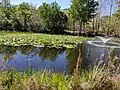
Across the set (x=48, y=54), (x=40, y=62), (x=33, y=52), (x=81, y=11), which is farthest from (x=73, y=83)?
(x=81, y=11)

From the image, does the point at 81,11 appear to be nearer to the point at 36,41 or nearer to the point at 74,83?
the point at 36,41

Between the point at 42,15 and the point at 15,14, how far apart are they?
3.51 m

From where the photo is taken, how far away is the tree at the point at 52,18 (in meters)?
34.8

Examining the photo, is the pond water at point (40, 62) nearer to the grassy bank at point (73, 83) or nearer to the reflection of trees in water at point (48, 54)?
the reflection of trees in water at point (48, 54)

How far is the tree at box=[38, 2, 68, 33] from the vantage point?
34781 millimetres

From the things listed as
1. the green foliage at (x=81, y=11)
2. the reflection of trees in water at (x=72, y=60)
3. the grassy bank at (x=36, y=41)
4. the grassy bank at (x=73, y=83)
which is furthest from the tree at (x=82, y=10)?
the grassy bank at (x=73, y=83)

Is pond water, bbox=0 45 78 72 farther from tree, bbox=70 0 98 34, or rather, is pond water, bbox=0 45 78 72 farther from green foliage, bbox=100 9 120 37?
tree, bbox=70 0 98 34

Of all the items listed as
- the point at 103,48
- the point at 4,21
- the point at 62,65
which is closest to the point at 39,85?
the point at 103,48

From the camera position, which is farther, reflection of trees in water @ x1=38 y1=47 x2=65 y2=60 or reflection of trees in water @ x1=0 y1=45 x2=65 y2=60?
reflection of trees in water @ x1=0 y1=45 x2=65 y2=60

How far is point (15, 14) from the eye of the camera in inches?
1362

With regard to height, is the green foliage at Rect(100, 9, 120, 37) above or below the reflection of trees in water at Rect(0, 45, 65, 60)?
above

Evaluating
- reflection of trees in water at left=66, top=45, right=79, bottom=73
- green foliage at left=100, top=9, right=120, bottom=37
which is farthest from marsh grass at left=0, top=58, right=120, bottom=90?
green foliage at left=100, top=9, right=120, bottom=37

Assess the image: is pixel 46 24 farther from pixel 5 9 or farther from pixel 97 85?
pixel 97 85

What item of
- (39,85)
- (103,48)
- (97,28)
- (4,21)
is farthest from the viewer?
(97,28)
